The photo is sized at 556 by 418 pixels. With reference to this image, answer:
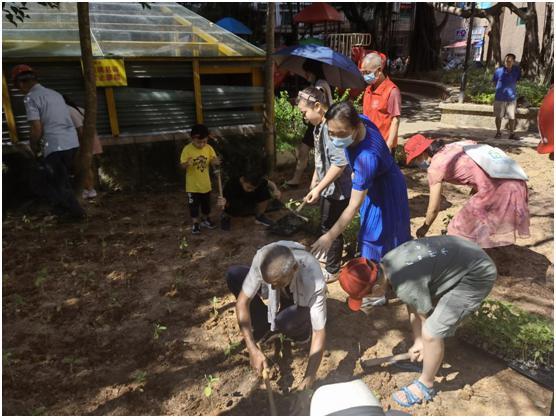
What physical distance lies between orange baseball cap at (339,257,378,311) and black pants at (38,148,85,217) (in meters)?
3.95

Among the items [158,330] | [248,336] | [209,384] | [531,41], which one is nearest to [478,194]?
[248,336]

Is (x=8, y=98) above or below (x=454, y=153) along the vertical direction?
above

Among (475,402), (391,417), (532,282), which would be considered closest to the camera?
(391,417)

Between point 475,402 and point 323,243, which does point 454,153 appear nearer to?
point 323,243

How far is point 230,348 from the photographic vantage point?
307 centimetres

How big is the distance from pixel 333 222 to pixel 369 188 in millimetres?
910

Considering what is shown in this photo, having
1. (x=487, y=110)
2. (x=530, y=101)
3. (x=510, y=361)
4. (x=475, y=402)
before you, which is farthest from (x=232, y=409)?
(x=530, y=101)

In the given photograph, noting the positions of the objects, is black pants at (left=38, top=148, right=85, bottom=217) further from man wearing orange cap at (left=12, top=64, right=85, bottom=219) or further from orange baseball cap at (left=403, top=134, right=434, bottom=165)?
orange baseball cap at (left=403, top=134, right=434, bottom=165)

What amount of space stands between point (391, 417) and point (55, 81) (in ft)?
18.6

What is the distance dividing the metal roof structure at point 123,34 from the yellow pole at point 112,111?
50 centimetres

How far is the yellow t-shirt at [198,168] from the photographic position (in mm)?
4664

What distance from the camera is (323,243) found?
2664mm

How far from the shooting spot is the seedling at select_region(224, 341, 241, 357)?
3037mm

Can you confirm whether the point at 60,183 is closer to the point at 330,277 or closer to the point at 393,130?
the point at 330,277
